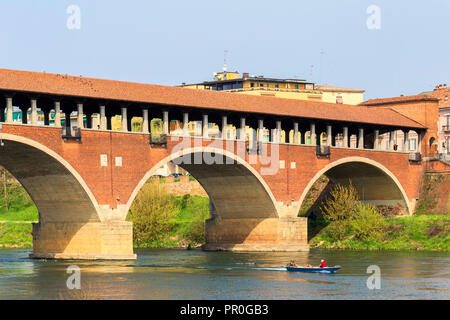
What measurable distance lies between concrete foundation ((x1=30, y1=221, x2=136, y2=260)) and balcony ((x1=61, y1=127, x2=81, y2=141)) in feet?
19.9

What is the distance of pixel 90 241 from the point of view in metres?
68.9

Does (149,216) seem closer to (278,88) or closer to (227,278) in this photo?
(227,278)

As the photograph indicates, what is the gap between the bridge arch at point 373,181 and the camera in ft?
300

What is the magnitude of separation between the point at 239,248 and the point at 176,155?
14.9 metres

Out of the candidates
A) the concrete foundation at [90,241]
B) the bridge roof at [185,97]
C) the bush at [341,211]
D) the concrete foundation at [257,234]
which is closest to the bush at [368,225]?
the bush at [341,211]

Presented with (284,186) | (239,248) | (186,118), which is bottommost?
(239,248)

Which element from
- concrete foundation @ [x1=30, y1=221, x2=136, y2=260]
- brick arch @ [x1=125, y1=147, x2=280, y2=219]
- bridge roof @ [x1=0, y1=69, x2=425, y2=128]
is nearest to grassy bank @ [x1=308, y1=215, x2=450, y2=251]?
brick arch @ [x1=125, y1=147, x2=280, y2=219]

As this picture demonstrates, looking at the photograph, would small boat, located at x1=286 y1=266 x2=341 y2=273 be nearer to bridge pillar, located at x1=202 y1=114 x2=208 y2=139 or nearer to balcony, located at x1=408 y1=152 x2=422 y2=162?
bridge pillar, located at x1=202 y1=114 x2=208 y2=139

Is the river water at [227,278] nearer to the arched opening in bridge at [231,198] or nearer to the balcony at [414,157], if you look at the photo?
the arched opening in bridge at [231,198]

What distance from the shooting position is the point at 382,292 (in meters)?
51.1

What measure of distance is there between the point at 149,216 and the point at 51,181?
25303mm

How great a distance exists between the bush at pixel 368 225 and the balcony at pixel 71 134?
30.0 meters
